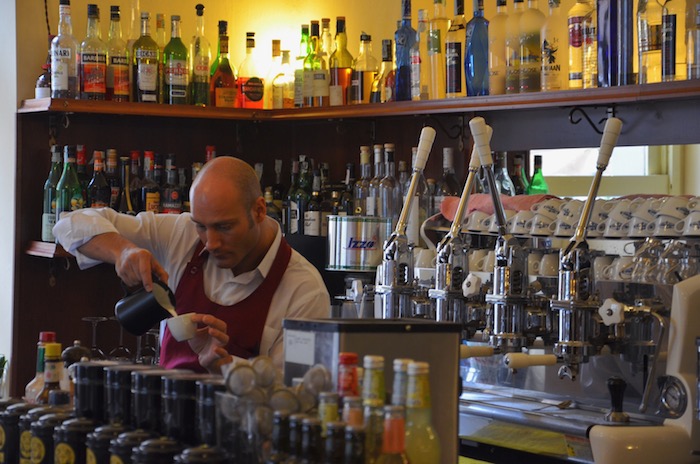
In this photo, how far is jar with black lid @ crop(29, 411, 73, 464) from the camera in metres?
1.80

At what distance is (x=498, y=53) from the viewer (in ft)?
11.4

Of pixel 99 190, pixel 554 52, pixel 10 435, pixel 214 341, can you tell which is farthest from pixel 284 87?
pixel 10 435

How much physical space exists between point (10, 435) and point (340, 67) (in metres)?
2.59

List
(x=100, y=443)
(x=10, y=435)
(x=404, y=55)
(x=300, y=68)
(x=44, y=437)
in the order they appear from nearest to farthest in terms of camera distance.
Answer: (x=100, y=443) < (x=44, y=437) < (x=10, y=435) < (x=404, y=55) < (x=300, y=68)

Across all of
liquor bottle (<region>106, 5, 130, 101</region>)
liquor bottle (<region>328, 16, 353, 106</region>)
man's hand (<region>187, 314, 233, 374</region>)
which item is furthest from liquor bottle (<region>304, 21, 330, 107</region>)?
man's hand (<region>187, 314, 233, 374</region>)

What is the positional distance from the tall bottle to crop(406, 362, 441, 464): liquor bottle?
9.65 ft

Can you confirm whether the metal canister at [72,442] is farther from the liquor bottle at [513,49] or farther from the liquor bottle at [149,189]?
the liquor bottle at [149,189]

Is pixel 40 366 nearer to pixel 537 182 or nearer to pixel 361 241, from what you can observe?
pixel 361 241

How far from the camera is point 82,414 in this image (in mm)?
1813

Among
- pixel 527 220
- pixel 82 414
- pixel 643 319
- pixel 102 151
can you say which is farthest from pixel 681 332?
pixel 102 151

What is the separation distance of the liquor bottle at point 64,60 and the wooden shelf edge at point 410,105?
0.22 feet

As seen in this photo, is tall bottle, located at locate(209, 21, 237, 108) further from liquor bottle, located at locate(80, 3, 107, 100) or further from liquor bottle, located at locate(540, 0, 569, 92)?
liquor bottle, located at locate(540, 0, 569, 92)

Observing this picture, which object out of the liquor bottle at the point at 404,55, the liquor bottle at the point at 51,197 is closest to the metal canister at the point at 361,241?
the liquor bottle at the point at 404,55

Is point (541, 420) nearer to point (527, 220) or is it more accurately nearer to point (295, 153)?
point (527, 220)
